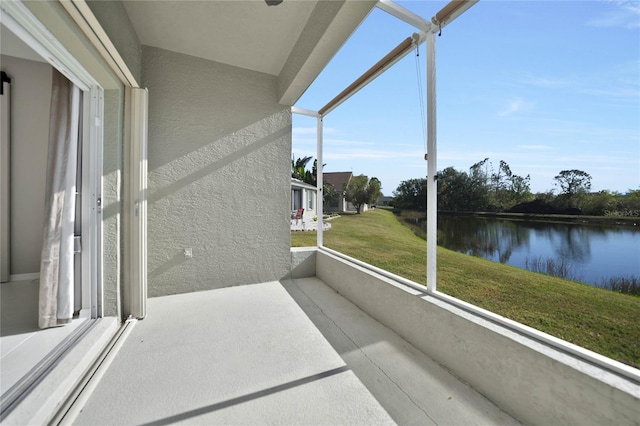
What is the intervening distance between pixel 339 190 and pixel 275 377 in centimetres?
1426

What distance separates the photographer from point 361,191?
13078 millimetres

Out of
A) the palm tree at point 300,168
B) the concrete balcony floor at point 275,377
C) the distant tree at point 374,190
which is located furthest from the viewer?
the palm tree at point 300,168

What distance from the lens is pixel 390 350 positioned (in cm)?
200

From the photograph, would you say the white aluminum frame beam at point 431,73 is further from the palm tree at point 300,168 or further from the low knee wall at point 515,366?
the palm tree at point 300,168

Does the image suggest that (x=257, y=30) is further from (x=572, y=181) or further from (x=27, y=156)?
(x=27, y=156)

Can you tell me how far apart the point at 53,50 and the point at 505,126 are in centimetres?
368

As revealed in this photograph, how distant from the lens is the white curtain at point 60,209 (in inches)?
79.0

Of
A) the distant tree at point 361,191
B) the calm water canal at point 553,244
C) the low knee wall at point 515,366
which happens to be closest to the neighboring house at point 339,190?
the distant tree at point 361,191

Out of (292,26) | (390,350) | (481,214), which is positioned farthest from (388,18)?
(390,350)

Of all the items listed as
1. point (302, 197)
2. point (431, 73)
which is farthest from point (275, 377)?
point (302, 197)

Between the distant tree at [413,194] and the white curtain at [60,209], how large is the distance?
3.10m

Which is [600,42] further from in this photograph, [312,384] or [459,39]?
[312,384]

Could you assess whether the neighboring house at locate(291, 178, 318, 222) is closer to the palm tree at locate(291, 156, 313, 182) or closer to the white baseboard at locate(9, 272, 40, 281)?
the palm tree at locate(291, 156, 313, 182)

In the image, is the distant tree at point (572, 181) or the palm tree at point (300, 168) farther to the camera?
the palm tree at point (300, 168)
